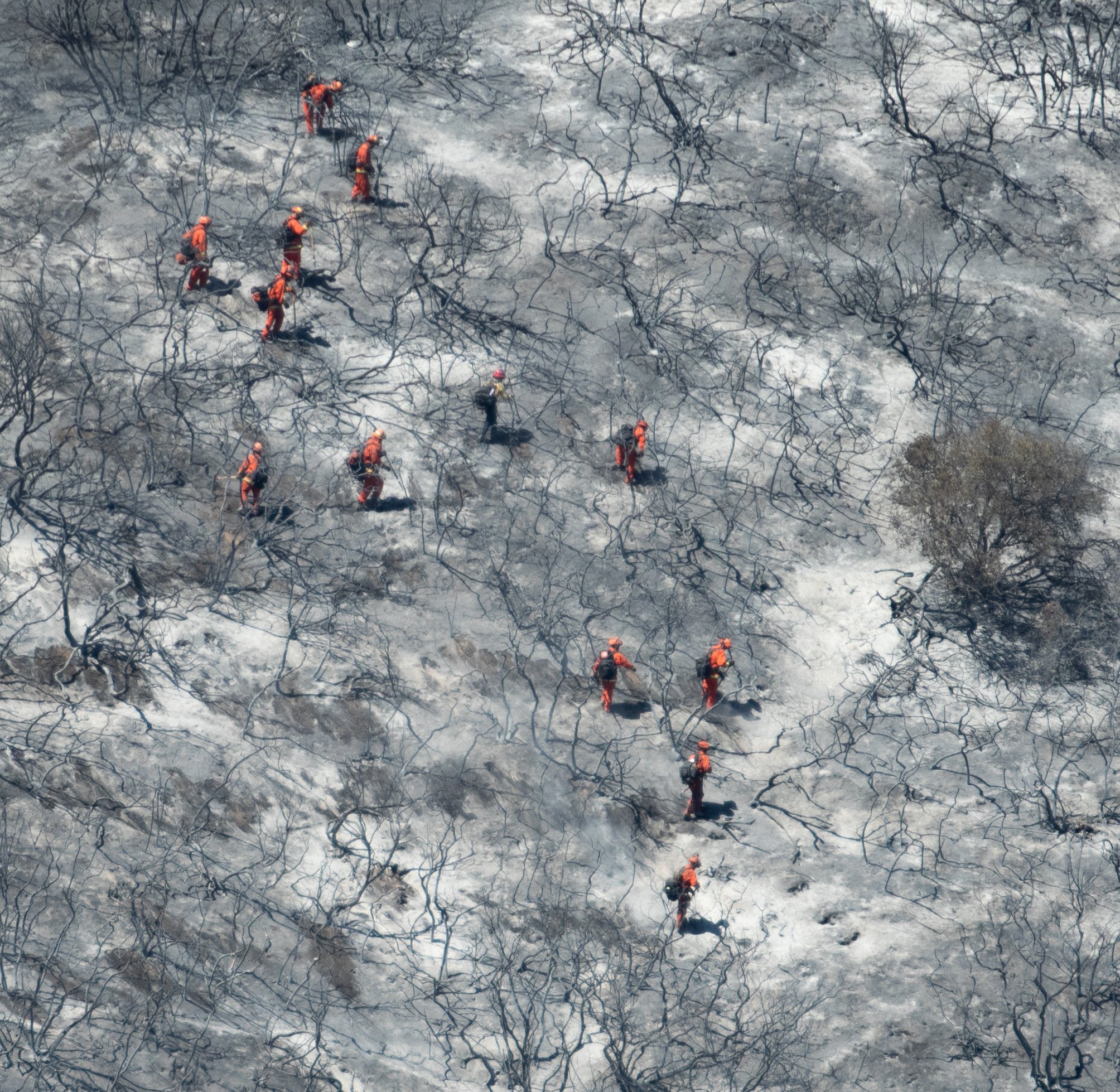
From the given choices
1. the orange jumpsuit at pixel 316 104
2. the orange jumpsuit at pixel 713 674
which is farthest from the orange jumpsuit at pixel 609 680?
the orange jumpsuit at pixel 316 104

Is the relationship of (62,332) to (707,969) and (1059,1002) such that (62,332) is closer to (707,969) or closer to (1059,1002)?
(707,969)

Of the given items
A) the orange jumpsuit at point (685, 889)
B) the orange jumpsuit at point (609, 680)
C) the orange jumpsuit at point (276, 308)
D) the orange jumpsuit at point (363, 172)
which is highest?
the orange jumpsuit at point (363, 172)

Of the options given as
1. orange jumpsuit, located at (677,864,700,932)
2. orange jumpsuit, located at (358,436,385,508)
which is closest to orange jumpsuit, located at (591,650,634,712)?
orange jumpsuit, located at (677,864,700,932)

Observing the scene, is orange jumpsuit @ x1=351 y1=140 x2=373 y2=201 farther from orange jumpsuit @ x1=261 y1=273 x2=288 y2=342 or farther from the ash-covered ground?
orange jumpsuit @ x1=261 y1=273 x2=288 y2=342

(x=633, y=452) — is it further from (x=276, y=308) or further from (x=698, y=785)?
(x=276, y=308)

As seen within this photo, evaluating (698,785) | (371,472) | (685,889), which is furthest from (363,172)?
(685,889)

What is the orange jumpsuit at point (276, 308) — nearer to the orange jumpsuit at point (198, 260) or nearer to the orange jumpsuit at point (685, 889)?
the orange jumpsuit at point (198, 260)

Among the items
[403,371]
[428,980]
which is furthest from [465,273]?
[428,980]
